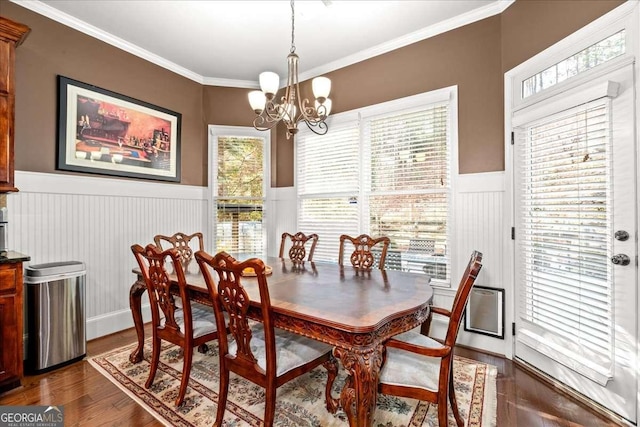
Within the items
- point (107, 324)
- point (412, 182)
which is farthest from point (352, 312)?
point (107, 324)

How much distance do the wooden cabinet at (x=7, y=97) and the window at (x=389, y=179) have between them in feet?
9.10

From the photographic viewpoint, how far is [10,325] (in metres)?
2.21

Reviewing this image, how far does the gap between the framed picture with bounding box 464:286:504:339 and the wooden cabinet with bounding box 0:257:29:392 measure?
12.0 ft

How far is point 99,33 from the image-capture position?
3164mm

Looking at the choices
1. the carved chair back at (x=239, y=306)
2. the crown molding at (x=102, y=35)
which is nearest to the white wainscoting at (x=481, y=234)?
the carved chair back at (x=239, y=306)

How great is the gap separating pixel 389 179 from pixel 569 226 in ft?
5.47

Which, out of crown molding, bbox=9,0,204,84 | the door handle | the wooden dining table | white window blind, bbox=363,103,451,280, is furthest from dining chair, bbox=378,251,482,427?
crown molding, bbox=9,0,204,84

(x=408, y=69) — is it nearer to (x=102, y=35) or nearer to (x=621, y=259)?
(x=621, y=259)

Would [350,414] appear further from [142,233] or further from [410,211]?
[142,233]

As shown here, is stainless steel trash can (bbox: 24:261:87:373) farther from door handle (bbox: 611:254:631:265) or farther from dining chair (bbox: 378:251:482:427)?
door handle (bbox: 611:254:631:265)

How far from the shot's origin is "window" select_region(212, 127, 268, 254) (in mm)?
4280

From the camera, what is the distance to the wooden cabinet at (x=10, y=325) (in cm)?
217

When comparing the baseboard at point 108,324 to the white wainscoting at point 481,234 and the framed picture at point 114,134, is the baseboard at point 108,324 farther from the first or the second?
the white wainscoting at point 481,234

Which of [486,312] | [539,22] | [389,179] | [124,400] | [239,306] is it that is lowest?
[124,400]
